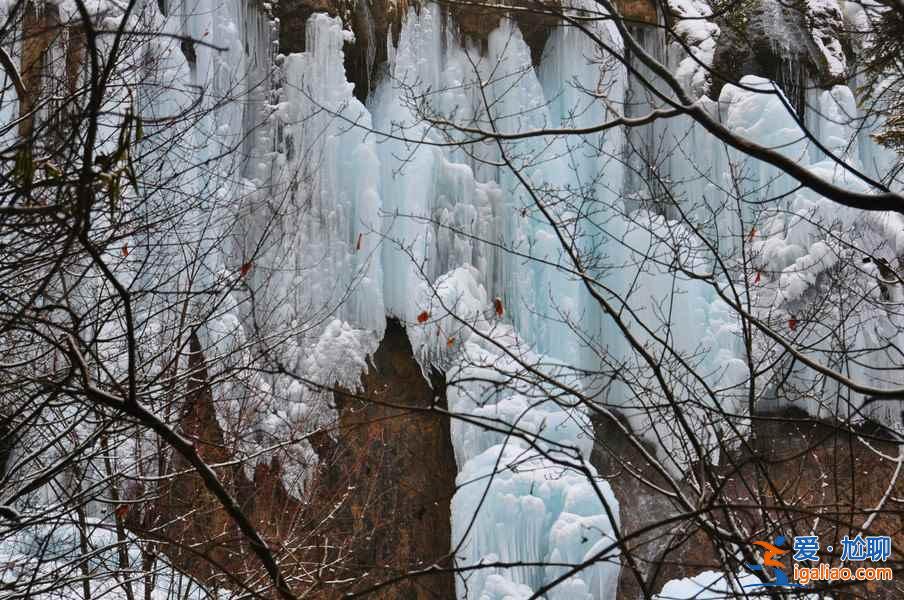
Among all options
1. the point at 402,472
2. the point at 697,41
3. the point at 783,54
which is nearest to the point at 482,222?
the point at 402,472

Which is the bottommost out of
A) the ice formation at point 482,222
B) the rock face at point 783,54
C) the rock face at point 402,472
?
the rock face at point 402,472

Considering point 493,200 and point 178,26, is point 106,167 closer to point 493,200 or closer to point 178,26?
point 178,26

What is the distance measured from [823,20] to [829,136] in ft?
4.72

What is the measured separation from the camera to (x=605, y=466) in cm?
854

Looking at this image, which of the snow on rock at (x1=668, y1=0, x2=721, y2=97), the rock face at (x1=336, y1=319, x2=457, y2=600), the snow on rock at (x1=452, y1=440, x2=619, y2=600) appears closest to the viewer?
the snow on rock at (x1=452, y1=440, x2=619, y2=600)

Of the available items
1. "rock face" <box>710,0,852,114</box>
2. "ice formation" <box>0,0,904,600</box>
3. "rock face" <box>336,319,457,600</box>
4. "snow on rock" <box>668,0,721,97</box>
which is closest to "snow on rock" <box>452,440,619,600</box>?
"ice formation" <box>0,0,904,600</box>

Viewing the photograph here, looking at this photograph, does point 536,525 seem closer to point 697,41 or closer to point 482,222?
point 482,222

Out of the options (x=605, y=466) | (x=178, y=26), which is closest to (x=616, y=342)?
(x=605, y=466)

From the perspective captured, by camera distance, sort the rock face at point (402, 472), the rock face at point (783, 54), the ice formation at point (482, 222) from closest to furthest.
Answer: the ice formation at point (482, 222), the rock face at point (402, 472), the rock face at point (783, 54)

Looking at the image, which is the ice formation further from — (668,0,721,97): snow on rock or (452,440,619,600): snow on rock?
A: (452,440,619,600): snow on rock

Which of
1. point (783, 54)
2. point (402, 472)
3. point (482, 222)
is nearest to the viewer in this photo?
point (482, 222)

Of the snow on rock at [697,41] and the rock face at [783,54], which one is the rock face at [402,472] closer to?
the snow on rock at [697,41]

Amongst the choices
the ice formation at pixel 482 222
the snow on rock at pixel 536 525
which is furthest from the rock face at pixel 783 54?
the snow on rock at pixel 536 525

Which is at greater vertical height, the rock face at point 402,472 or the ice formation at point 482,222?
the ice formation at point 482,222
